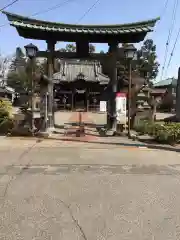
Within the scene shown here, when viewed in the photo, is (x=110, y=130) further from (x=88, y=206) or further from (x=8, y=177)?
(x=88, y=206)

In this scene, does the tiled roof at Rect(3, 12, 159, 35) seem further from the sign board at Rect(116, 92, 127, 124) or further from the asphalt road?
the asphalt road

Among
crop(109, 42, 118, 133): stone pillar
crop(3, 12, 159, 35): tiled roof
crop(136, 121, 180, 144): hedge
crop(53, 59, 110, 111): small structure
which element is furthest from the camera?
crop(53, 59, 110, 111): small structure

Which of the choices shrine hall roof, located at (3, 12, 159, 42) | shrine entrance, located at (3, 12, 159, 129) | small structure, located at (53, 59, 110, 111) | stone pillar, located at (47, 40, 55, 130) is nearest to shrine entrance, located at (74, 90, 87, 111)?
small structure, located at (53, 59, 110, 111)

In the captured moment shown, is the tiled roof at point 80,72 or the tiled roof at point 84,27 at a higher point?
the tiled roof at point 80,72

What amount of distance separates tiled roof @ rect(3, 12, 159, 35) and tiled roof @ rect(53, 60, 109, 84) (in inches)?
1140

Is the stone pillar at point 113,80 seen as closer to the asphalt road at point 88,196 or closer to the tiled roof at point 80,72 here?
the asphalt road at point 88,196

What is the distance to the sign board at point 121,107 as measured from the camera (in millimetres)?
13103

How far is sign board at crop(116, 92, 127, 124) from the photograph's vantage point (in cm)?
1310

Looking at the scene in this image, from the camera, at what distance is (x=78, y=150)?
9.30 m

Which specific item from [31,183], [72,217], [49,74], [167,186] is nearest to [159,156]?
[167,186]

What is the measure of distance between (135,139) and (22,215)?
8.40 meters

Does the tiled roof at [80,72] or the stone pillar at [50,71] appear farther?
the tiled roof at [80,72]

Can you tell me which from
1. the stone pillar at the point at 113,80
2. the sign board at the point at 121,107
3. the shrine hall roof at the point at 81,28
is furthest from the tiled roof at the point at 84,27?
the sign board at the point at 121,107

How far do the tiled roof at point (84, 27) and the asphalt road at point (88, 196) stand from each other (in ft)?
20.9
